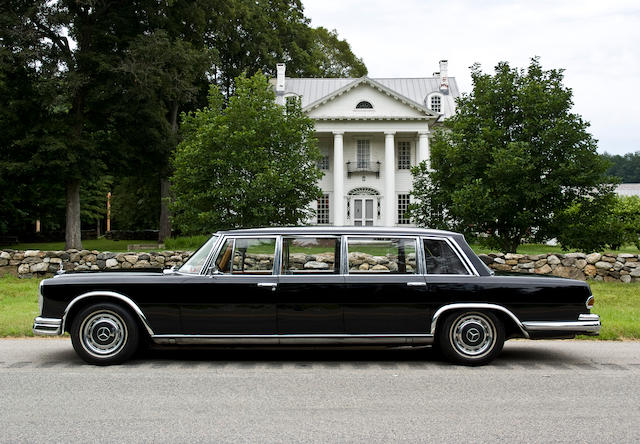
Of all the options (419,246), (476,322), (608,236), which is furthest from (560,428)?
(608,236)

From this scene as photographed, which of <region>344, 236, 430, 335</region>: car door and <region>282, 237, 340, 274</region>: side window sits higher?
<region>282, 237, 340, 274</region>: side window

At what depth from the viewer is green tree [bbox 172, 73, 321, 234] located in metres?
20.1

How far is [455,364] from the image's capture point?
7227 millimetres

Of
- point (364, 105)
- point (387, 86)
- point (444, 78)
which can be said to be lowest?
point (364, 105)

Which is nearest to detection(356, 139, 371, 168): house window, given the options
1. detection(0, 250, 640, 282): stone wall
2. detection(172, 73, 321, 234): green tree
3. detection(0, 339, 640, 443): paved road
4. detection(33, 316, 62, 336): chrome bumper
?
detection(172, 73, 321, 234): green tree

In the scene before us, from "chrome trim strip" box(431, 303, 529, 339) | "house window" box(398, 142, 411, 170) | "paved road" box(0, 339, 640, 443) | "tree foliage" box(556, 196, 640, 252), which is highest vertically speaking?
"house window" box(398, 142, 411, 170)

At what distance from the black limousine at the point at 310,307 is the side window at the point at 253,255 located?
0.03 m

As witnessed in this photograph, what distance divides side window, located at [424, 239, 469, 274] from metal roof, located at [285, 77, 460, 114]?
39.1 m

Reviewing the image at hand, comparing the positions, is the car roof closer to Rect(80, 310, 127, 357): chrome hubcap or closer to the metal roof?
Rect(80, 310, 127, 357): chrome hubcap

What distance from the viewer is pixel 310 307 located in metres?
7.06

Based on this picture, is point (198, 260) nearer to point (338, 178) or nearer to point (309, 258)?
point (309, 258)

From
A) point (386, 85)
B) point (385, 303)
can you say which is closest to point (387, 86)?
point (386, 85)

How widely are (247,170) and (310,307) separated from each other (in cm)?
1374

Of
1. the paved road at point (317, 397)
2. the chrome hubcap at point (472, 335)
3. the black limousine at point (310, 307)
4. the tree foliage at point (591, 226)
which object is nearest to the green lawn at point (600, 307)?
the paved road at point (317, 397)
